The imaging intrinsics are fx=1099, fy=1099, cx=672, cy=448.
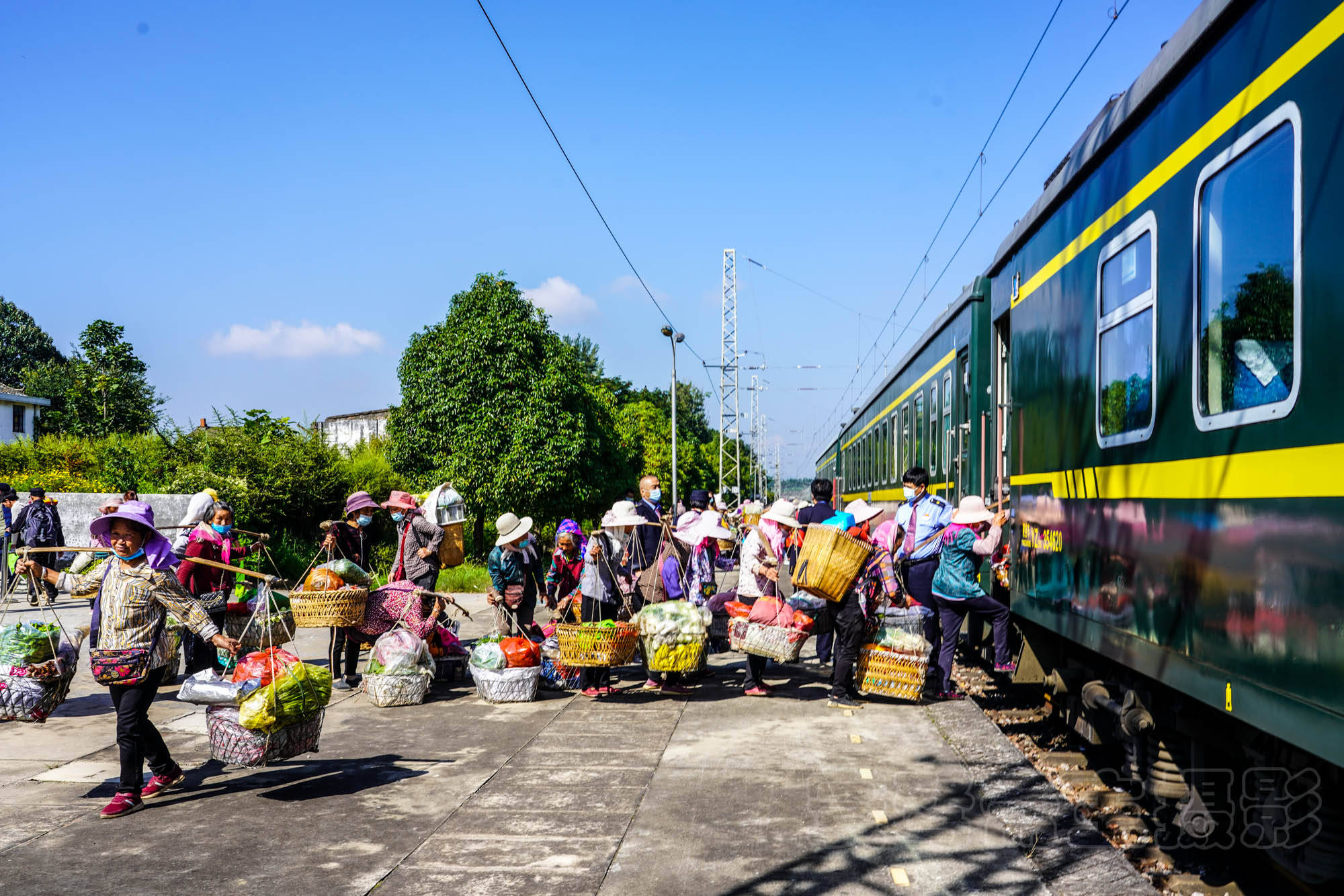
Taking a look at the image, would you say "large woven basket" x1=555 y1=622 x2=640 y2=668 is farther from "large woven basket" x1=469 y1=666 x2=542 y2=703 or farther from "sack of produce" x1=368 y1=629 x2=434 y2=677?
"sack of produce" x1=368 y1=629 x2=434 y2=677

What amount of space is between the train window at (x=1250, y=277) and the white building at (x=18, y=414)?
54.8m

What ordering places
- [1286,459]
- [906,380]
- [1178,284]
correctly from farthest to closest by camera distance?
[906,380], [1178,284], [1286,459]

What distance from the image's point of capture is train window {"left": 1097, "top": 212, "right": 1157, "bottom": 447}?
4.92 meters

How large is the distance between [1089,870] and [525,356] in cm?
2322

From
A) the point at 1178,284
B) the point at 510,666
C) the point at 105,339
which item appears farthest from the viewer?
the point at 105,339

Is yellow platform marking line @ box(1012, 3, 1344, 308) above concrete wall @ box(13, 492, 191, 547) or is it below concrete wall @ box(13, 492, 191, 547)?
above

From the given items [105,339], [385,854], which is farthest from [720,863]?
[105,339]

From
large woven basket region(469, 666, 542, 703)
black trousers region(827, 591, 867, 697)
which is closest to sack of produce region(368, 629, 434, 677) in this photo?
large woven basket region(469, 666, 542, 703)

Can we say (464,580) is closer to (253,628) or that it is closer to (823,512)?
(253,628)

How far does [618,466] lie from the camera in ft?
99.0

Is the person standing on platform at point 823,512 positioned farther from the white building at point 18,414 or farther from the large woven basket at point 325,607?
the white building at point 18,414

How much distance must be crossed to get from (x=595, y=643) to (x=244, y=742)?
11.2 feet

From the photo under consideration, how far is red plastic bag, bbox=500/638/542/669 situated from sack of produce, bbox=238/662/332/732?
10.7ft

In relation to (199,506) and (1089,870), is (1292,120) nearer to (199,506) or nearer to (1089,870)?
(1089,870)
